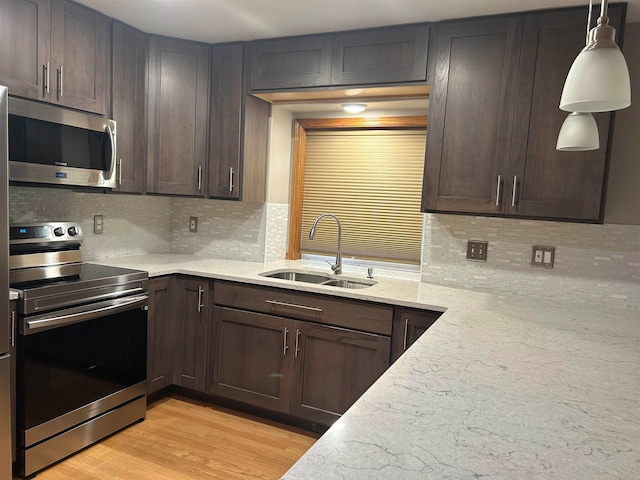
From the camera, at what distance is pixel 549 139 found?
2.27 meters

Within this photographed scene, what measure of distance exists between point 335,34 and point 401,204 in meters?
1.14

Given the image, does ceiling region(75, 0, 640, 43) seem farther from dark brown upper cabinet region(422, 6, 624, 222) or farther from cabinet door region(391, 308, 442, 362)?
cabinet door region(391, 308, 442, 362)

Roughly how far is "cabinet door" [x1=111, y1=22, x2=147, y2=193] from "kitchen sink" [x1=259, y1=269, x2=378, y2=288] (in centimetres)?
100

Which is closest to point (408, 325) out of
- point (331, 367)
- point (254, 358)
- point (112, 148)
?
point (331, 367)

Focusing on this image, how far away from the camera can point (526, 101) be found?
2.30 meters

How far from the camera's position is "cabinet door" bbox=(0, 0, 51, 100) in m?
2.14

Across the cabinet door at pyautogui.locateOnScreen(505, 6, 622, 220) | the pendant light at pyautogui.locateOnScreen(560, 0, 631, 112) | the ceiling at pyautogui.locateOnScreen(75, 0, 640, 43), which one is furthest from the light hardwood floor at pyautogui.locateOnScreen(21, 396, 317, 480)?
the ceiling at pyautogui.locateOnScreen(75, 0, 640, 43)

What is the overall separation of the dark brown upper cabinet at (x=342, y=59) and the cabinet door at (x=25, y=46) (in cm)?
111

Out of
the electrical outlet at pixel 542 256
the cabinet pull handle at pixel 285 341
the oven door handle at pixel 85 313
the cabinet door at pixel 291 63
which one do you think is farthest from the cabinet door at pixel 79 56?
the electrical outlet at pixel 542 256

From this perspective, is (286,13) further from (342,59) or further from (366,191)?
(366,191)

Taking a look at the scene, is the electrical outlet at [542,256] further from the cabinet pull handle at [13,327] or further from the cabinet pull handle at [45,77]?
the cabinet pull handle at [45,77]

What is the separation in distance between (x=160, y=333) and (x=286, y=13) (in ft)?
6.36

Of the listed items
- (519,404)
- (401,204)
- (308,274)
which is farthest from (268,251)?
(519,404)

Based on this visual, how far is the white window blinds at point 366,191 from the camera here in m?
3.12
